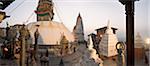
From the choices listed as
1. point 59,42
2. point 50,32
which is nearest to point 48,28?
point 50,32

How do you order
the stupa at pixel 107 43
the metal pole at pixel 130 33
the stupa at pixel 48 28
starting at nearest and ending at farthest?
the metal pole at pixel 130 33 < the stupa at pixel 107 43 < the stupa at pixel 48 28

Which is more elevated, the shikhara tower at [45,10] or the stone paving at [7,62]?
the shikhara tower at [45,10]

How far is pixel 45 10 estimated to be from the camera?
8.62 meters

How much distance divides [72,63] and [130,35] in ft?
9.78

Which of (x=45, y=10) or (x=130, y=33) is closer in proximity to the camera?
(x=130, y=33)

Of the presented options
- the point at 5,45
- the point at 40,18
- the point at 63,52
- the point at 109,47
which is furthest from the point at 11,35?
the point at 40,18

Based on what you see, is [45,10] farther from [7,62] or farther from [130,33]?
[130,33]

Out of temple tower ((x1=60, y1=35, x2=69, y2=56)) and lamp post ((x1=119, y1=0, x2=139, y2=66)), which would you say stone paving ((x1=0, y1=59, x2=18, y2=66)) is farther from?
lamp post ((x1=119, y1=0, x2=139, y2=66))

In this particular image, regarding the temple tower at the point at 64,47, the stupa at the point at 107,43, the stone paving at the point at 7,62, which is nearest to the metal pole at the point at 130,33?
the stone paving at the point at 7,62

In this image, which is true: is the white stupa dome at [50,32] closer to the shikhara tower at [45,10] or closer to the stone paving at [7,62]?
the shikhara tower at [45,10]

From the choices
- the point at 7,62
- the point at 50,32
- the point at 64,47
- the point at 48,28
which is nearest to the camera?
the point at 7,62

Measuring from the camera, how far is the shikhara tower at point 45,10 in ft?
25.1

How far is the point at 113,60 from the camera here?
219 inches

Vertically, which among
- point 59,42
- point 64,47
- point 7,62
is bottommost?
point 7,62
